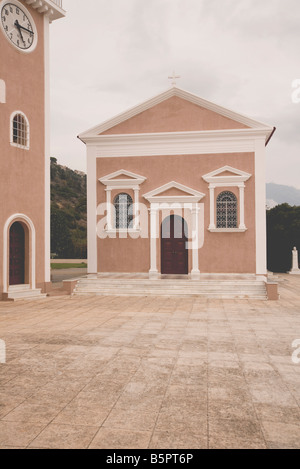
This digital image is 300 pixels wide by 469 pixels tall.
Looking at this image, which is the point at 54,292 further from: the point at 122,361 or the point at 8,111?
the point at 122,361

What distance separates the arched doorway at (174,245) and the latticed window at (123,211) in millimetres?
1533

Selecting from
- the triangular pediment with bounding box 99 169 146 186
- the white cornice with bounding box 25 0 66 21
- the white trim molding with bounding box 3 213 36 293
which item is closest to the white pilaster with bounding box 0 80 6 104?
the white cornice with bounding box 25 0 66 21

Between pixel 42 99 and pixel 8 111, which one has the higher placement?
pixel 42 99

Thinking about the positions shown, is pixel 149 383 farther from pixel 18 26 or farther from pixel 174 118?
pixel 174 118

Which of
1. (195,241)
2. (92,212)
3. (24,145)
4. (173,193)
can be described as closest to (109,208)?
(92,212)

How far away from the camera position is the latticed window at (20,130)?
45.0ft

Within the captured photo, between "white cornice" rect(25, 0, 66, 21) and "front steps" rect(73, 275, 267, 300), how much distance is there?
10.4 meters

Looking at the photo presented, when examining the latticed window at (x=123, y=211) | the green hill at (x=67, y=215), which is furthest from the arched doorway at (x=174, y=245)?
the green hill at (x=67, y=215)

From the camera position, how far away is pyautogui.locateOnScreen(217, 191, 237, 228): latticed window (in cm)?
1661

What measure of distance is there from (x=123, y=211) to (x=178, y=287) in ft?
15.4

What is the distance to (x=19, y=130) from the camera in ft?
45.4

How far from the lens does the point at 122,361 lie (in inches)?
236

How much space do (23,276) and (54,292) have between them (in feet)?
4.33

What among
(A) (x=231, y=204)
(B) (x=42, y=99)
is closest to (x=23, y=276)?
(B) (x=42, y=99)
